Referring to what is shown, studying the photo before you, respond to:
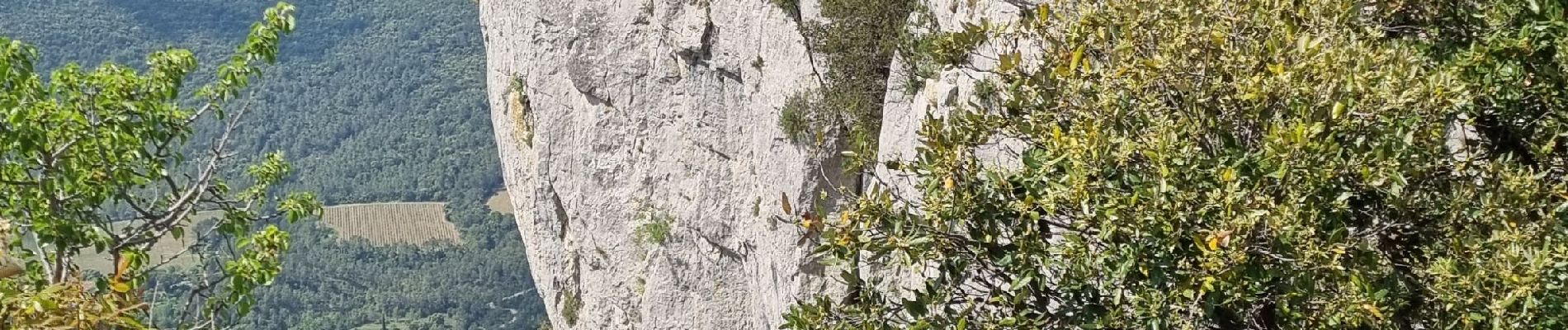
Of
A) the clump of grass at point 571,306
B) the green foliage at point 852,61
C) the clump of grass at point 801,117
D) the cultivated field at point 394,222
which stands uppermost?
the green foliage at point 852,61

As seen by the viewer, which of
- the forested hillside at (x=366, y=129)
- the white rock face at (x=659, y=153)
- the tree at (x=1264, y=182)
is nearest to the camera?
the tree at (x=1264, y=182)

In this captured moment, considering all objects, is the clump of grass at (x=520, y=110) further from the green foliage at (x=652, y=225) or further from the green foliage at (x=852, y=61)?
the green foliage at (x=852, y=61)

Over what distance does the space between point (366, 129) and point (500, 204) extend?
19.1 metres

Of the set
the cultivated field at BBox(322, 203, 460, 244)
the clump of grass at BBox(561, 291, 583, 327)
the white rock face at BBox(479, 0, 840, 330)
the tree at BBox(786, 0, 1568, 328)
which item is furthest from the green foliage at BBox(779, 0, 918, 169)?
Answer: the cultivated field at BBox(322, 203, 460, 244)

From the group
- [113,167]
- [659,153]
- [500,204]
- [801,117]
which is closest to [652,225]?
[659,153]

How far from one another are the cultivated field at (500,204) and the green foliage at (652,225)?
7275cm

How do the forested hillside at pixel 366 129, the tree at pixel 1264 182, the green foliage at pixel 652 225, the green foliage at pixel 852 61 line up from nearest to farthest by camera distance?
1. the tree at pixel 1264 182
2. the green foliage at pixel 852 61
3. the green foliage at pixel 652 225
4. the forested hillside at pixel 366 129

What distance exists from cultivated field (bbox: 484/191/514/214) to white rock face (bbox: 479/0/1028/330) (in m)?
70.6

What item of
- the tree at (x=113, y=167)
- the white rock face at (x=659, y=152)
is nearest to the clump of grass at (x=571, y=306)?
the white rock face at (x=659, y=152)

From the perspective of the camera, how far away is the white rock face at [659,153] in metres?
15.5

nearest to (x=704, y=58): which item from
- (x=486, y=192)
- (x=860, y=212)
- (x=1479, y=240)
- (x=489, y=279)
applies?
(x=860, y=212)

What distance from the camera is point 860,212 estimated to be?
5098mm

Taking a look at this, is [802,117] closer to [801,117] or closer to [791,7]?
[801,117]

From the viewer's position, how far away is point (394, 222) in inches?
3720
